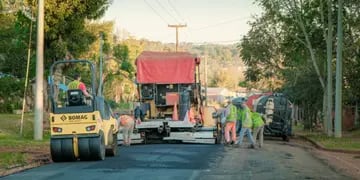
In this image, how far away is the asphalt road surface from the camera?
46.3 feet

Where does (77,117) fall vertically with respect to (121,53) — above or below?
below

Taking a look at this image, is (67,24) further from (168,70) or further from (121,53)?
(121,53)

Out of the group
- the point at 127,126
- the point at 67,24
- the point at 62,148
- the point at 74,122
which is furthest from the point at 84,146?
the point at 67,24

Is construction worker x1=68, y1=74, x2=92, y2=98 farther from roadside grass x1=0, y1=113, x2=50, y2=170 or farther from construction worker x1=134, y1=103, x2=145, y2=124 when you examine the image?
construction worker x1=134, y1=103, x2=145, y2=124

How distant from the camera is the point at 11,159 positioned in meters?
17.5

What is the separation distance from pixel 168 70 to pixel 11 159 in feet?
37.9

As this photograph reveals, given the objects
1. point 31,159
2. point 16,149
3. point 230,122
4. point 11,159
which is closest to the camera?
point 11,159

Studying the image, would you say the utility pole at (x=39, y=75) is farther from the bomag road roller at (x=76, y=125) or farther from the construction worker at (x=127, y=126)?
the bomag road roller at (x=76, y=125)

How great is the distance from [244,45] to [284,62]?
3.19 m

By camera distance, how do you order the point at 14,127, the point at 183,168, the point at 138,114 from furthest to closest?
the point at 14,127
the point at 138,114
the point at 183,168

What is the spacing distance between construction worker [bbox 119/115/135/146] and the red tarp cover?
228 cm

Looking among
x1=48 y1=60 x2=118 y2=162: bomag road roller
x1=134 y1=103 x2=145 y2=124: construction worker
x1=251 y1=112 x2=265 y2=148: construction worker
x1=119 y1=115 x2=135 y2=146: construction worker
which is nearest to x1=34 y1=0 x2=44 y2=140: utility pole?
x1=119 y1=115 x2=135 y2=146: construction worker

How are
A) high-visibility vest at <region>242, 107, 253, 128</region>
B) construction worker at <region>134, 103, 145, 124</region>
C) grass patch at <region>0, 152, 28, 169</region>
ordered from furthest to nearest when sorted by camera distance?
construction worker at <region>134, 103, 145, 124</region> < high-visibility vest at <region>242, 107, 253, 128</region> < grass patch at <region>0, 152, 28, 169</region>

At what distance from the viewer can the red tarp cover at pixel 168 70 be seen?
27.9 m
